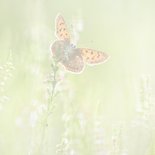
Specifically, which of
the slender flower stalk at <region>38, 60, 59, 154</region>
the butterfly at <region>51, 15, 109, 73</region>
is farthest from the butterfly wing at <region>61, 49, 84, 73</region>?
the slender flower stalk at <region>38, 60, 59, 154</region>

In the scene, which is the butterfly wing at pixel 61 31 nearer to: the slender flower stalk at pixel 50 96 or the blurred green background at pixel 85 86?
the blurred green background at pixel 85 86

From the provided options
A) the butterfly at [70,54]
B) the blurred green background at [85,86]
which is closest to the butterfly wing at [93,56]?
the butterfly at [70,54]

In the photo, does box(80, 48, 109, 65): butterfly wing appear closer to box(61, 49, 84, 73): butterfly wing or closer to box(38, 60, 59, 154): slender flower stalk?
box(61, 49, 84, 73): butterfly wing

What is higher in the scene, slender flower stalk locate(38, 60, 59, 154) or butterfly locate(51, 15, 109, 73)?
butterfly locate(51, 15, 109, 73)

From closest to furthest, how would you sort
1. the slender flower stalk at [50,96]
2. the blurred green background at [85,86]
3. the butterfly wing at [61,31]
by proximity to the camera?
the slender flower stalk at [50,96] → the blurred green background at [85,86] → the butterfly wing at [61,31]

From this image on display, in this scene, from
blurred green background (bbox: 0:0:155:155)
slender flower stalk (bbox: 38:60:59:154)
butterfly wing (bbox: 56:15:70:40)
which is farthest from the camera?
butterfly wing (bbox: 56:15:70:40)

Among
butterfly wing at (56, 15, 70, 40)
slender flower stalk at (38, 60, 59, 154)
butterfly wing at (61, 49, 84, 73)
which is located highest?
butterfly wing at (56, 15, 70, 40)

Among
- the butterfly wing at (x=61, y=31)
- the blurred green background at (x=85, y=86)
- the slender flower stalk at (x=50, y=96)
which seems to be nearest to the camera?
the slender flower stalk at (x=50, y=96)

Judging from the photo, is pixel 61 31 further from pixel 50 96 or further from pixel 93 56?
pixel 50 96

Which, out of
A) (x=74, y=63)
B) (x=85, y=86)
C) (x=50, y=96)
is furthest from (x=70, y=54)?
(x=85, y=86)
